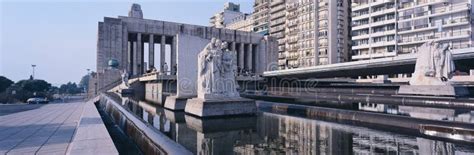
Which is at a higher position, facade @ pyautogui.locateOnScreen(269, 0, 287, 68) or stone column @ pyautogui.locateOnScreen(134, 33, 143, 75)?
facade @ pyautogui.locateOnScreen(269, 0, 287, 68)

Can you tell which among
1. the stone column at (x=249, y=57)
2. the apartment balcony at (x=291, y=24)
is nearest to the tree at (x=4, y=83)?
the stone column at (x=249, y=57)

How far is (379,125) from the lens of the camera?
8.95 metres

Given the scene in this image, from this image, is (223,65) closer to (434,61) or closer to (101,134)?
(101,134)

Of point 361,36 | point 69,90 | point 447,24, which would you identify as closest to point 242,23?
point 361,36

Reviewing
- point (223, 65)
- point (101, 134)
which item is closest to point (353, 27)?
point (223, 65)

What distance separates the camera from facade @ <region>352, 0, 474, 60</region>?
4647 centimetres

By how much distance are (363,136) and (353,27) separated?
2354 inches

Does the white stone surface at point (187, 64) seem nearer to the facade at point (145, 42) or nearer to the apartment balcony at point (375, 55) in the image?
the facade at point (145, 42)

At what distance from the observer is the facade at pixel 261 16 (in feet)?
300

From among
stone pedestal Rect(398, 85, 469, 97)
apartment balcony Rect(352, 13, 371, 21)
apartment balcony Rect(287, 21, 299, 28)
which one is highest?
apartment balcony Rect(287, 21, 299, 28)

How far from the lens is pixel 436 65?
14844 mm

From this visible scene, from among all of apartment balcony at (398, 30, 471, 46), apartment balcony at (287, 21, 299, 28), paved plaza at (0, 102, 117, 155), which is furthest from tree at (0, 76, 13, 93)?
apartment balcony at (398, 30, 471, 46)

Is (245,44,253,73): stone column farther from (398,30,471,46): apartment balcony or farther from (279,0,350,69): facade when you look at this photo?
(398,30,471,46): apartment balcony

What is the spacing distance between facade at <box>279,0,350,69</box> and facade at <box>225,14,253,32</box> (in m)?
27.8
